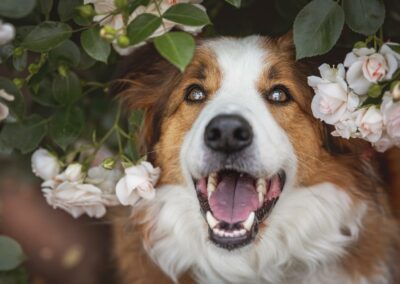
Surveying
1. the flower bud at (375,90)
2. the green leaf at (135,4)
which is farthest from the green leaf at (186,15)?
the flower bud at (375,90)

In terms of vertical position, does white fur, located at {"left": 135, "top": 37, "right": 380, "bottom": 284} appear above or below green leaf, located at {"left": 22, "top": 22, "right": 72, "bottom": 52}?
below

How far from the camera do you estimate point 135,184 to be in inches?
92.8

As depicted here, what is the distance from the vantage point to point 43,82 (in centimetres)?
258

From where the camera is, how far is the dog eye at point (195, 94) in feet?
8.20

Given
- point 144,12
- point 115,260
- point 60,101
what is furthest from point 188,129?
point 115,260

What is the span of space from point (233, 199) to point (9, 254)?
0.70 metres

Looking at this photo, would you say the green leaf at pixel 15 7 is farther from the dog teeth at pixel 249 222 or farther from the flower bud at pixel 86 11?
the dog teeth at pixel 249 222

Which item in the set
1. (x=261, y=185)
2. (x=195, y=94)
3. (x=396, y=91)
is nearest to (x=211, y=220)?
(x=261, y=185)

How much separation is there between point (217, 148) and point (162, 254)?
1.96 ft

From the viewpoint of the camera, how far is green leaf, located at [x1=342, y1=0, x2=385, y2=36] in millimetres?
2080

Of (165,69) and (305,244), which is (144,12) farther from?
(305,244)

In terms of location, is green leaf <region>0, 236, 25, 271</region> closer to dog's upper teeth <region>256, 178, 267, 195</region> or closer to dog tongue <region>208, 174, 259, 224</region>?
dog tongue <region>208, 174, 259, 224</region>

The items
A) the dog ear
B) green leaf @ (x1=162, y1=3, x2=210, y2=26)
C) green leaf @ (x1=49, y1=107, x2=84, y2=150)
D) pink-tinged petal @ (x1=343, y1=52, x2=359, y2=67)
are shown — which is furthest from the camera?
the dog ear

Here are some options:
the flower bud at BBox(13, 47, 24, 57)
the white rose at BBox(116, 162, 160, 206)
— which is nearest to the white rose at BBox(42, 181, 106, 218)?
the white rose at BBox(116, 162, 160, 206)
